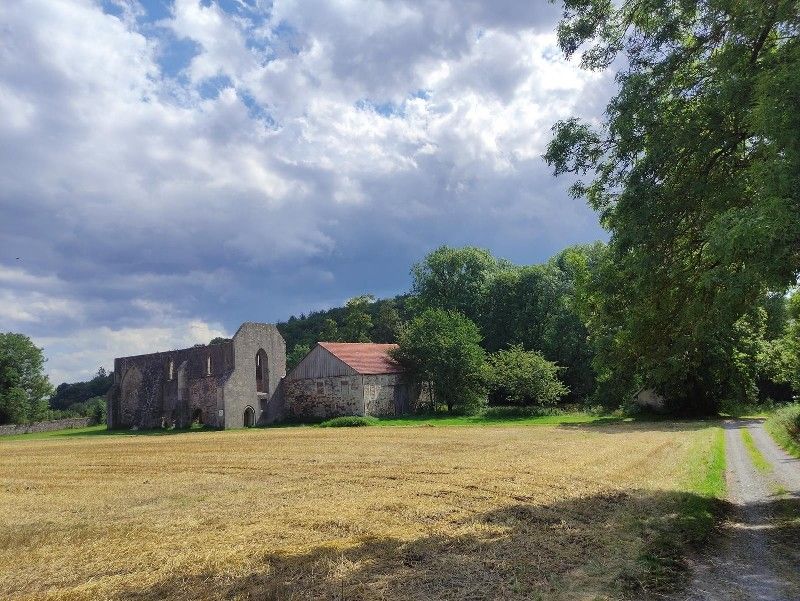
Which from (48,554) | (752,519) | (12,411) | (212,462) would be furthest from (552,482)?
(12,411)

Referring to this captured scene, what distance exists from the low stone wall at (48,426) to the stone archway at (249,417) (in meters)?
30.1

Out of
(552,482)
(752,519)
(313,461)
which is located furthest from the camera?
(313,461)

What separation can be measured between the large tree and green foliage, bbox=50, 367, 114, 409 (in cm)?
12554

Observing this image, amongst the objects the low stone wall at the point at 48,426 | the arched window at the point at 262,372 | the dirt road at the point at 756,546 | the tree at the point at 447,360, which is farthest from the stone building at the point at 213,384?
the dirt road at the point at 756,546

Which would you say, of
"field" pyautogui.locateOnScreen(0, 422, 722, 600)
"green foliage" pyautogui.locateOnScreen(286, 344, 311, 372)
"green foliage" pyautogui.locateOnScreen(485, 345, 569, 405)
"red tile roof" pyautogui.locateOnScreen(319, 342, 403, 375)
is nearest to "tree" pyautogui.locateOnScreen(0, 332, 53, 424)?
"green foliage" pyautogui.locateOnScreen(286, 344, 311, 372)

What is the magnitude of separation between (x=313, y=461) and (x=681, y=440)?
14.9 m

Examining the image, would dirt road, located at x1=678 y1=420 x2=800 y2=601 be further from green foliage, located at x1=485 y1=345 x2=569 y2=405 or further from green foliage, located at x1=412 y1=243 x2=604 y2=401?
green foliage, located at x1=412 y1=243 x2=604 y2=401

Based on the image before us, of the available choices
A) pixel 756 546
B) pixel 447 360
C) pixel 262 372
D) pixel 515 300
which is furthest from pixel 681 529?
pixel 515 300

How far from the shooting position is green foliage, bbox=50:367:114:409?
12212 cm

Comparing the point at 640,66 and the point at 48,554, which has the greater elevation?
the point at 640,66

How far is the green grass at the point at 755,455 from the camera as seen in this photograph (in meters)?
16.5

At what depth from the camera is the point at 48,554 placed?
8.57 metres

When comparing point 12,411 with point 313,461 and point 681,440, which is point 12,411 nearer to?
point 313,461

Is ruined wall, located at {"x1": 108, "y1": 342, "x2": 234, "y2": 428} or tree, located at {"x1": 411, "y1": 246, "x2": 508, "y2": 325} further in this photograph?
tree, located at {"x1": 411, "y1": 246, "x2": 508, "y2": 325}
